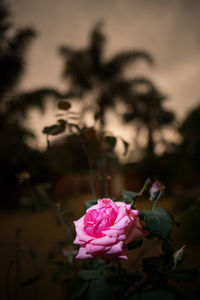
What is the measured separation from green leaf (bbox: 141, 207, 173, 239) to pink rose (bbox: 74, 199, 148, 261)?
0.01 metres

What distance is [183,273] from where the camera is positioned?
332 millimetres

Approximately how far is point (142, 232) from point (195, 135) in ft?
10.4

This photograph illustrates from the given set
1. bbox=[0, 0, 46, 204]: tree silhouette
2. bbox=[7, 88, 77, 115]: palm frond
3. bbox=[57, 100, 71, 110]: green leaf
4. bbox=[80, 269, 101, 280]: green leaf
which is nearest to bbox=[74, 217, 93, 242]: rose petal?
bbox=[80, 269, 101, 280]: green leaf

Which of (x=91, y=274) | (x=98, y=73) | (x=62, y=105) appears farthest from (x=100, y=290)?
(x=98, y=73)

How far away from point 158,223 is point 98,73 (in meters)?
6.97

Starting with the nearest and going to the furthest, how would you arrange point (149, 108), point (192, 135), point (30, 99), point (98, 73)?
1. point (192, 135)
2. point (30, 99)
3. point (149, 108)
4. point (98, 73)

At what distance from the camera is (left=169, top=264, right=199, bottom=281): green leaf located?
0.32 m

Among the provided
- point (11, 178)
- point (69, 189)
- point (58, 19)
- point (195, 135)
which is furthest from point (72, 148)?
point (58, 19)

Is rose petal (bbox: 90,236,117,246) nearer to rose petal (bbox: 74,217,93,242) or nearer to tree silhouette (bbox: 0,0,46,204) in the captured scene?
rose petal (bbox: 74,217,93,242)

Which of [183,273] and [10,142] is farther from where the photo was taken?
[10,142]

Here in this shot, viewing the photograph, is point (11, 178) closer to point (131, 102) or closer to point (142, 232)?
point (142, 232)

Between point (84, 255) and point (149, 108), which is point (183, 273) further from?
point (149, 108)

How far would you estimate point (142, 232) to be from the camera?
0.26 metres

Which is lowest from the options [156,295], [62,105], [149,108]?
[156,295]
